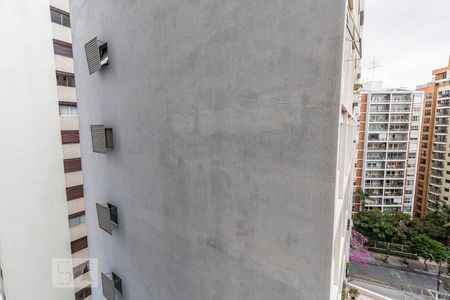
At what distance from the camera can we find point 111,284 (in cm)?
589

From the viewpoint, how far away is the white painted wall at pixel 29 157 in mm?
8758

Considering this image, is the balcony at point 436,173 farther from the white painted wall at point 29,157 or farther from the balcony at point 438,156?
the white painted wall at point 29,157

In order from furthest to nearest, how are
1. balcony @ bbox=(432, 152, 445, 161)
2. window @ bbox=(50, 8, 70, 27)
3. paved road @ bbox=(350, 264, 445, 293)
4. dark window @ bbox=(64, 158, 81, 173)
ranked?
1. balcony @ bbox=(432, 152, 445, 161)
2. paved road @ bbox=(350, 264, 445, 293)
3. dark window @ bbox=(64, 158, 81, 173)
4. window @ bbox=(50, 8, 70, 27)

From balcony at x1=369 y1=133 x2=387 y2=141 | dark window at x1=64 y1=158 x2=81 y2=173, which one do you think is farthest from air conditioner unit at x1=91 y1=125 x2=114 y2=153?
balcony at x1=369 y1=133 x2=387 y2=141

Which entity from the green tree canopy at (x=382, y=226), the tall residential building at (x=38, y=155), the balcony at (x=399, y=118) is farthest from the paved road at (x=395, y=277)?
the tall residential building at (x=38, y=155)

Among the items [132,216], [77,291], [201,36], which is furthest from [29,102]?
[201,36]

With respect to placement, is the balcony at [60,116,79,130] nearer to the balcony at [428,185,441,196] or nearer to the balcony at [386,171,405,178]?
the balcony at [386,171,405,178]

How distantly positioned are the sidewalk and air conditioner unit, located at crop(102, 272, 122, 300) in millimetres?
26927

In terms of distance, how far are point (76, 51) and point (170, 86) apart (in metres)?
4.38

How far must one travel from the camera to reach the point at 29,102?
30.6 feet

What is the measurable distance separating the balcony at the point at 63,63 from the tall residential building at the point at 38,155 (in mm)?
42

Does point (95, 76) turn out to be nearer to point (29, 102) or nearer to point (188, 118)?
point (188, 118)

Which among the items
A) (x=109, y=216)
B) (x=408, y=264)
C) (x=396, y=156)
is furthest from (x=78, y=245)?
(x=396, y=156)

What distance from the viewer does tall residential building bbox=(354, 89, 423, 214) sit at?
3409 cm
